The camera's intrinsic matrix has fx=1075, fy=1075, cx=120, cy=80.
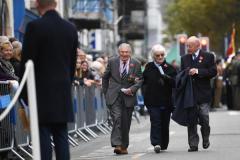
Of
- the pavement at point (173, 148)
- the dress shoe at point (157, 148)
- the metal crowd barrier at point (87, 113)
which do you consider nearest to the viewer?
the pavement at point (173, 148)

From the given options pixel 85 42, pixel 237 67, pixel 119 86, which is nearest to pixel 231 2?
pixel 85 42

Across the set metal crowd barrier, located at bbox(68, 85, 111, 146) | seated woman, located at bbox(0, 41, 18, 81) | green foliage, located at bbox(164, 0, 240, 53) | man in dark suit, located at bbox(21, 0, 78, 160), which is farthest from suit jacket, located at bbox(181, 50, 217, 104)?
green foliage, located at bbox(164, 0, 240, 53)

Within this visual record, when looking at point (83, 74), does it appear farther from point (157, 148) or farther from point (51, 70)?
point (51, 70)

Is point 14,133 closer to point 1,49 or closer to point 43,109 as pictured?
point 1,49

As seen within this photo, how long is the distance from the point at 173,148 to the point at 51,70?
756 cm

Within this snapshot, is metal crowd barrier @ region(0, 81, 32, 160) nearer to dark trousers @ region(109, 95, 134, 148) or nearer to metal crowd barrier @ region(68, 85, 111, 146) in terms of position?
dark trousers @ region(109, 95, 134, 148)

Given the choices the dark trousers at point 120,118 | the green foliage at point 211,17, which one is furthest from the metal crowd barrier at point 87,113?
the green foliage at point 211,17

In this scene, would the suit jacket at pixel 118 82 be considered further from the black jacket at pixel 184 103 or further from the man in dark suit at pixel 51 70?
the man in dark suit at pixel 51 70

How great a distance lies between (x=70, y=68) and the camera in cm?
1147

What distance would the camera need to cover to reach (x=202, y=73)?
17.6 m

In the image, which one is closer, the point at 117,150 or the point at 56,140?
the point at 56,140

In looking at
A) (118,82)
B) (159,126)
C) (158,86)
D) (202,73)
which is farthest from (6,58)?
(202,73)

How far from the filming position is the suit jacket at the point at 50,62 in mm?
11203

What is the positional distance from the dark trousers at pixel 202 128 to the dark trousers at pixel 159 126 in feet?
1.39
